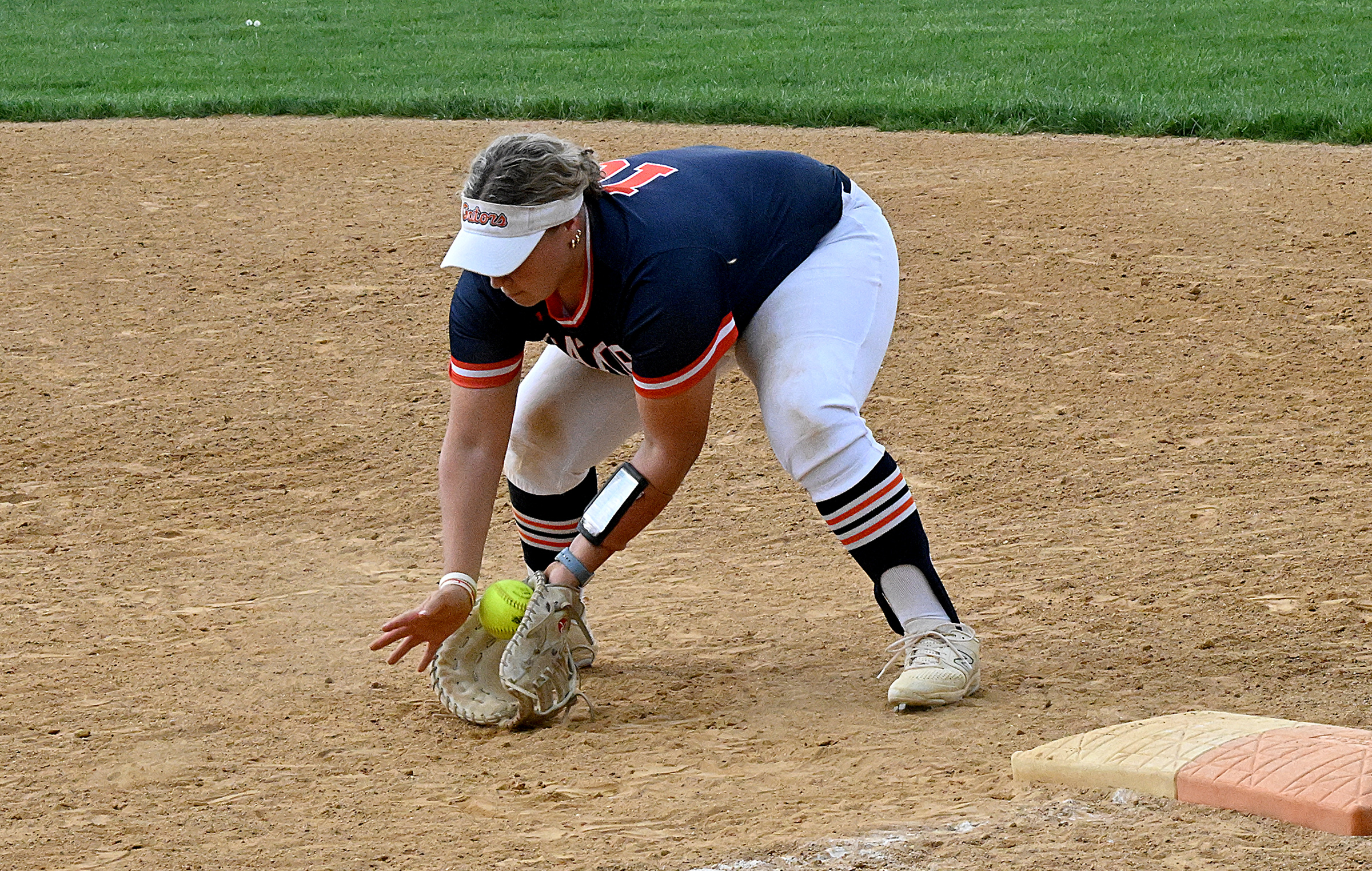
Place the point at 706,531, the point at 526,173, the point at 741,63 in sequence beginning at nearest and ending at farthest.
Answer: the point at 526,173 → the point at 706,531 → the point at 741,63

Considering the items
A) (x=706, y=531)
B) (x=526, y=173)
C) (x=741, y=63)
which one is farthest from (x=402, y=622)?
(x=741, y=63)

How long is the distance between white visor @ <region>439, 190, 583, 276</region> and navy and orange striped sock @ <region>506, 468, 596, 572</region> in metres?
0.87

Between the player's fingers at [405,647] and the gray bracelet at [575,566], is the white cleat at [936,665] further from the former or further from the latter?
the player's fingers at [405,647]

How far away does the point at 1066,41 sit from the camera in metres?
10.4

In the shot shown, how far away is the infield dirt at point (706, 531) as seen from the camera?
2.63 meters

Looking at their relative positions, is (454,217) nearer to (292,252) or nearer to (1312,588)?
(292,252)

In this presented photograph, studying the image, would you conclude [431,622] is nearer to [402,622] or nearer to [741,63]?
[402,622]

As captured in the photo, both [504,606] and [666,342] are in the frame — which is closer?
[666,342]

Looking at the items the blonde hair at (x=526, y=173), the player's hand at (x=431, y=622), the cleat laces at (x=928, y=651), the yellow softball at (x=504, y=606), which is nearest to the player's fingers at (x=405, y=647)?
the player's hand at (x=431, y=622)

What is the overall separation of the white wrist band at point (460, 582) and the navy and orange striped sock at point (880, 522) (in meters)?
0.70

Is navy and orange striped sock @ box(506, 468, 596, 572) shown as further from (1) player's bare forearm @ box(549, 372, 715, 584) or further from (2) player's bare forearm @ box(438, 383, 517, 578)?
(1) player's bare forearm @ box(549, 372, 715, 584)

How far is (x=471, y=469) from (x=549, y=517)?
0.47 meters

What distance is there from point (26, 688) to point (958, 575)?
2266mm

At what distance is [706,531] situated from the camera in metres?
4.46
